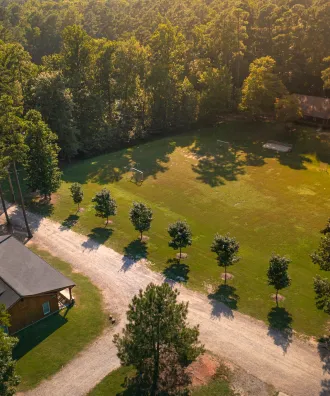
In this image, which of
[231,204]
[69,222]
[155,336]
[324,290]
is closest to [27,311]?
[155,336]

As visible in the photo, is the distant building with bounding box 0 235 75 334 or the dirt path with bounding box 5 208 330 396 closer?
the dirt path with bounding box 5 208 330 396

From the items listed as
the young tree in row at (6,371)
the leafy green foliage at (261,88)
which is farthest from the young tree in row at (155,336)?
the leafy green foliage at (261,88)

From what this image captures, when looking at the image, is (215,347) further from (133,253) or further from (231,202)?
(231,202)

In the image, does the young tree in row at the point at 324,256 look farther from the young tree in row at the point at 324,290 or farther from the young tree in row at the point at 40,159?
the young tree in row at the point at 40,159

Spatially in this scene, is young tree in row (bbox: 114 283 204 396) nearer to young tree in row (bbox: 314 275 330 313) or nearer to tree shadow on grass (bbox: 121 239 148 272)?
young tree in row (bbox: 314 275 330 313)

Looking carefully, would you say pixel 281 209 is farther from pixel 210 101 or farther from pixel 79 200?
pixel 210 101

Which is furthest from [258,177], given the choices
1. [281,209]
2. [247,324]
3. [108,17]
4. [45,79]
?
[108,17]

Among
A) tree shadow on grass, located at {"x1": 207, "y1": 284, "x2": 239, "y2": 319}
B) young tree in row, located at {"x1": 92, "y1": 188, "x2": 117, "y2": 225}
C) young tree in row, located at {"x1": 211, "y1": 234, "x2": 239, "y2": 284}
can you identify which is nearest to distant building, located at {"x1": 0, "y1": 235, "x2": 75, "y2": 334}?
young tree in row, located at {"x1": 92, "y1": 188, "x2": 117, "y2": 225}
